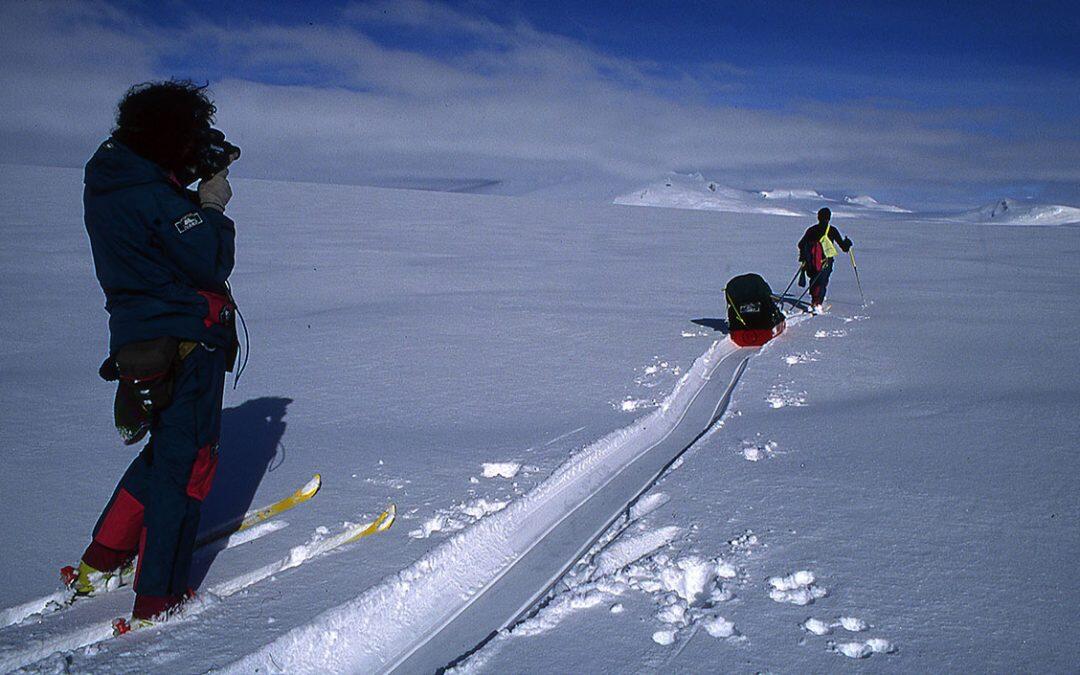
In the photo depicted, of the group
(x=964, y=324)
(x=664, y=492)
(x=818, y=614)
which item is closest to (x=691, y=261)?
(x=964, y=324)

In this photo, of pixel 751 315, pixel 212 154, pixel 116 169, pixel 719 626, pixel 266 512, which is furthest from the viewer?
pixel 751 315

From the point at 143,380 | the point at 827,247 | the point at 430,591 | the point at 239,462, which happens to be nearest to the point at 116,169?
the point at 143,380

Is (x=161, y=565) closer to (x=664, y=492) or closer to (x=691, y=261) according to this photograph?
(x=664, y=492)

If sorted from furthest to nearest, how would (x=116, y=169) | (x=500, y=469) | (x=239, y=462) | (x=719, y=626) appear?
(x=239, y=462) → (x=500, y=469) → (x=719, y=626) → (x=116, y=169)

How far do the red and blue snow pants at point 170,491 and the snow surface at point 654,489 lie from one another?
211 millimetres

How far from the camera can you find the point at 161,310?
229 centimetres

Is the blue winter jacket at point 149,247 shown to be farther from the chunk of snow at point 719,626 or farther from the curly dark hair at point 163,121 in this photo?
the chunk of snow at point 719,626

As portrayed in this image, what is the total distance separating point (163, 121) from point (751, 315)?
20.2ft

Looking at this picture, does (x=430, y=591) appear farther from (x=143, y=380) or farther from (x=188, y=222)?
(x=188, y=222)

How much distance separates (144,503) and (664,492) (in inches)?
91.2

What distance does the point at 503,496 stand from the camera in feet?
11.0

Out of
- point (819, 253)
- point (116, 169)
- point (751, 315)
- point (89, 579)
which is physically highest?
point (116, 169)

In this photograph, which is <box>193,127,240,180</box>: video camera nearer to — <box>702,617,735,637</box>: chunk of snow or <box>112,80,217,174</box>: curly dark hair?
<box>112,80,217,174</box>: curly dark hair

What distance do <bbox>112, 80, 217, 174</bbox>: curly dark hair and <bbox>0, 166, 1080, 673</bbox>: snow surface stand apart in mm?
1665
